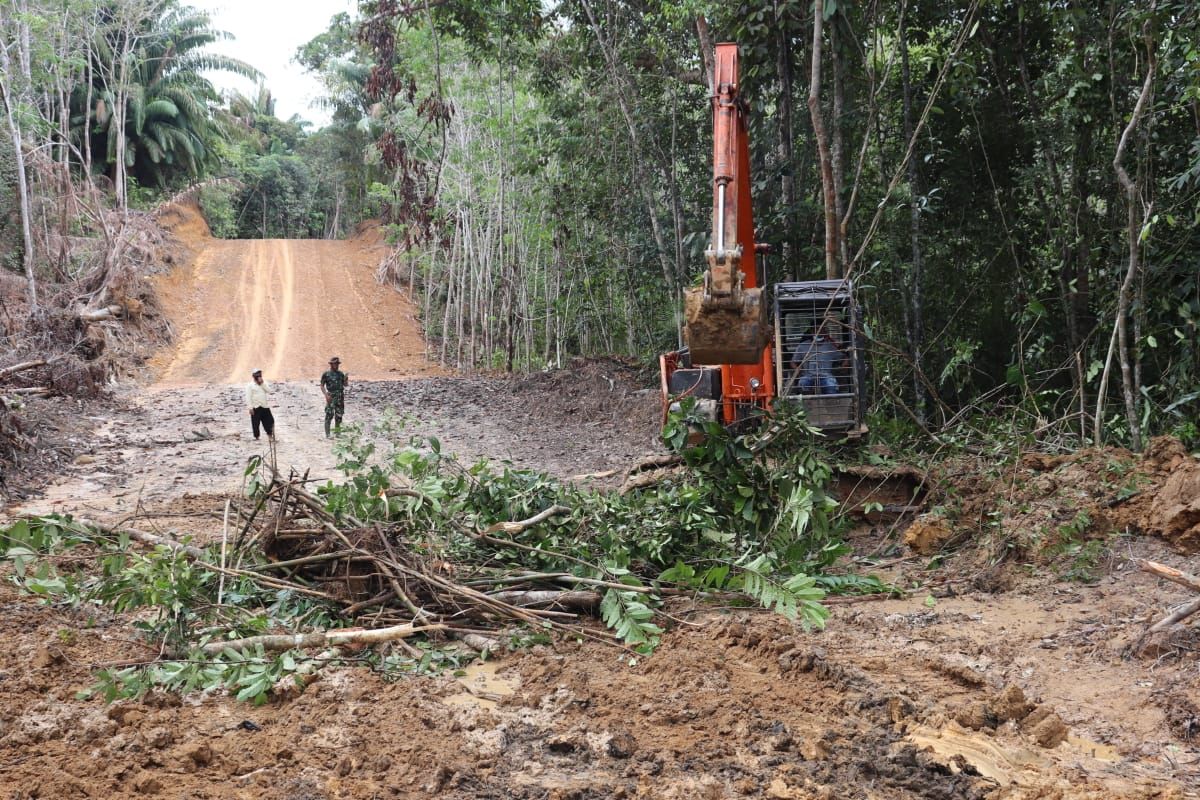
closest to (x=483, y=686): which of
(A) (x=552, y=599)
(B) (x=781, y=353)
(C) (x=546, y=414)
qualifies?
(A) (x=552, y=599)

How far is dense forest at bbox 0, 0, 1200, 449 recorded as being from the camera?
927 cm

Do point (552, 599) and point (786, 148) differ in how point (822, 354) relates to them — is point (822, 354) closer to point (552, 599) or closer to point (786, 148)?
point (552, 599)

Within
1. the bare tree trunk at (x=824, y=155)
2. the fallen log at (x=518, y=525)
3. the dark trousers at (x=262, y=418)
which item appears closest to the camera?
the fallen log at (x=518, y=525)

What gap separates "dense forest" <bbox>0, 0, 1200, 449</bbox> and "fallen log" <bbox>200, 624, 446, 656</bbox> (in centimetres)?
481

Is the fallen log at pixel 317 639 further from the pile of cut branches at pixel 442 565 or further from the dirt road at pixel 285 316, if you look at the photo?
the dirt road at pixel 285 316

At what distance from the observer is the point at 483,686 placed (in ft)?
15.7

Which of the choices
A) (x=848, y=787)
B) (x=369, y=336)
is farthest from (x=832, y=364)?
(x=369, y=336)

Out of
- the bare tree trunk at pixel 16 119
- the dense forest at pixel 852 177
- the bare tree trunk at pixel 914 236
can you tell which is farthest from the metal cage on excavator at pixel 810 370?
the bare tree trunk at pixel 16 119

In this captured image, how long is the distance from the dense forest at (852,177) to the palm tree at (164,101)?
4.21m

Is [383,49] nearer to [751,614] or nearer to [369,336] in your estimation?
[751,614]

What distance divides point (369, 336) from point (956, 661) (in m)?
27.6

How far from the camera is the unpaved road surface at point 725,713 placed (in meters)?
3.67

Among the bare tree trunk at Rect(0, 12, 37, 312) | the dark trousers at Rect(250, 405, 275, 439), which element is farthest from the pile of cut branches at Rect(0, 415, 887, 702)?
the bare tree trunk at Rect(0, 12, 37, 312)

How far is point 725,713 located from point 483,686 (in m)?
1.28
